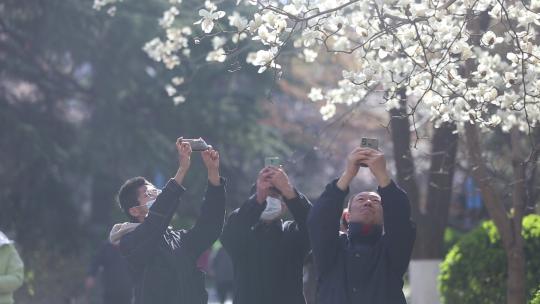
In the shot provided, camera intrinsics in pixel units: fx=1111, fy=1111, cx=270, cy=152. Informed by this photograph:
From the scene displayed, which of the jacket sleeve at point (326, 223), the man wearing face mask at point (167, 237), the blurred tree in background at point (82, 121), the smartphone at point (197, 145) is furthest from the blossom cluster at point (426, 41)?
the blurred tree in background at point (82, 121)

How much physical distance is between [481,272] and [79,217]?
1181 cm

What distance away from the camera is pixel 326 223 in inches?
236

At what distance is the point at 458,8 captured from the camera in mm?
8172

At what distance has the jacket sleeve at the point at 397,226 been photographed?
5.82 metres

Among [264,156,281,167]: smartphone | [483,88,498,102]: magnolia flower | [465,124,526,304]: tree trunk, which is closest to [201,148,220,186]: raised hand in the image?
[264,156,281,167]: smartphone

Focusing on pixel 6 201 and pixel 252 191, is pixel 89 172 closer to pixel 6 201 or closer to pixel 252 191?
pixel 6 201

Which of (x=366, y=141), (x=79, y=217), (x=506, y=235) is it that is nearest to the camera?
(x=366, y=141)

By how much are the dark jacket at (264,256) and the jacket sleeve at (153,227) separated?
1.25ft

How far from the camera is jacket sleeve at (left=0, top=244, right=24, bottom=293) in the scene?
7871 millimetres

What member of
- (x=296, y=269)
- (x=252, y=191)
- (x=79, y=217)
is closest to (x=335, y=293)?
(x=296, y=269)

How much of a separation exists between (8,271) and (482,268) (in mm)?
5023

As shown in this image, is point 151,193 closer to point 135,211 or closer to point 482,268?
point 135,211

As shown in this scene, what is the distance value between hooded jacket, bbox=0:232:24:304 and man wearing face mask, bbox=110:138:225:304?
3.71 ft

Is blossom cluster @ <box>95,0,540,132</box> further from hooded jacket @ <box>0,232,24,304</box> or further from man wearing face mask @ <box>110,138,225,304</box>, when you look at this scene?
hooded jacket @ <box>0,232,24,304</box>
